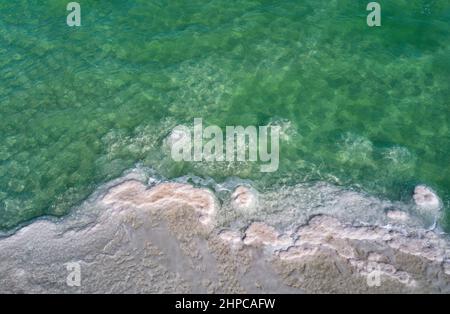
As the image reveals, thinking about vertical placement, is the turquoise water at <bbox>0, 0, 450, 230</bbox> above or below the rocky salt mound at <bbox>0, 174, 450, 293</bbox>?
above

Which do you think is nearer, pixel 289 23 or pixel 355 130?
pixel 355 130

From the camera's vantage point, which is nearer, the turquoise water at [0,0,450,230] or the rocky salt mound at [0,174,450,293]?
the rocky salt mound at [0,174,450,293]

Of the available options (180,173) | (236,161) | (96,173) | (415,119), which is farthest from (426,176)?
(96,173)
